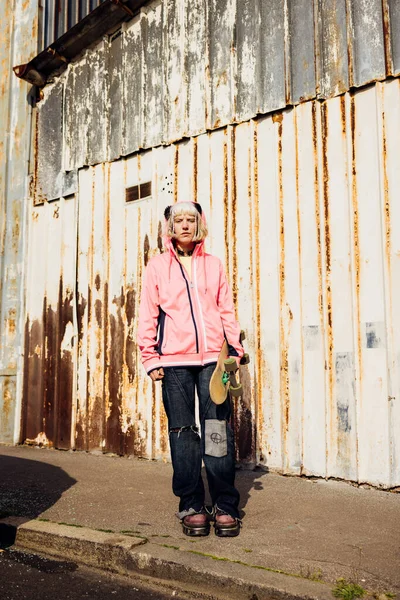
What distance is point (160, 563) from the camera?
10.7 feet

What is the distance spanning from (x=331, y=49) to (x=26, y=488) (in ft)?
14.8

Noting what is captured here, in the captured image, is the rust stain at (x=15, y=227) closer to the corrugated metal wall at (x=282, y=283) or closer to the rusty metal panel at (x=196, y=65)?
the corrugated metal wall at (x=282, y=283)

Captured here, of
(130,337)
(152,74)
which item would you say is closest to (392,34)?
(152,74)

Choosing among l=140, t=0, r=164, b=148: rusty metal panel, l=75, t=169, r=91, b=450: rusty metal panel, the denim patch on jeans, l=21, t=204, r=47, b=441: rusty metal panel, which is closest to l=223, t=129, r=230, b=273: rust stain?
l=140, t=0, r=164, b=148: rusty metal panel

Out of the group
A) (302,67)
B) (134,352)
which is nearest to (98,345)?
(134,352)

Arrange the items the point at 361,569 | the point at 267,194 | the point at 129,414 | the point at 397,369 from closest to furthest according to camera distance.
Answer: the point at 361,569 → the point at 397,369 → the point at 267,194 → the point at 129,414

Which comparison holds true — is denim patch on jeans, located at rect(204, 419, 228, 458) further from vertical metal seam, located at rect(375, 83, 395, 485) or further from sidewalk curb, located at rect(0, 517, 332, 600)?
vertical metal seam, located at rect(375, 83, 395, 485)

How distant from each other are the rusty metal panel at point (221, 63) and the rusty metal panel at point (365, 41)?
128 cm

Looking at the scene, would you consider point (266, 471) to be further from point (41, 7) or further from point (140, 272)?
point (41, 7)

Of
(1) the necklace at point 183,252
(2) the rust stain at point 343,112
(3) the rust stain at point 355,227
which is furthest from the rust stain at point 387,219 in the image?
(1) the necklace at point 183,252

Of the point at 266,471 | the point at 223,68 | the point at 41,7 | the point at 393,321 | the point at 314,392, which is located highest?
the point at 41,7

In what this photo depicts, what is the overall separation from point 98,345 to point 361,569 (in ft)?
15.1

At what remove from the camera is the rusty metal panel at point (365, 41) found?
5102mm

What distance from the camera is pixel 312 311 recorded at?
17.5 ft
